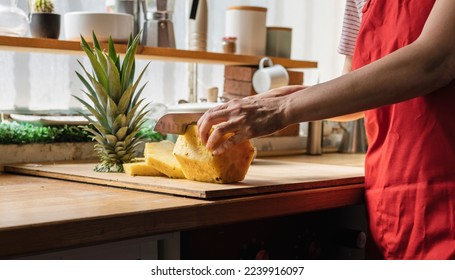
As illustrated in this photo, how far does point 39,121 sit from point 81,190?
66 cm

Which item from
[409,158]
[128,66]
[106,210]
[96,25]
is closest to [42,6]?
[96,25]

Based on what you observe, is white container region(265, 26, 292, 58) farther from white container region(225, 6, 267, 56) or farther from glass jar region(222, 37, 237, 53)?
glass jar region(222, 37, 237, 53)

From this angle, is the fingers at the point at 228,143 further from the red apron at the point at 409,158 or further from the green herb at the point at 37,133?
the green herb at the point at 37,133

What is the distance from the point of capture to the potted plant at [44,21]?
2.12 metres

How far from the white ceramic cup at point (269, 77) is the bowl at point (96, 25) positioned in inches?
23.1

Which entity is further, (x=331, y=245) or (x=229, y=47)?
(x=229, y=47)

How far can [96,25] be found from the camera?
7.13 ft

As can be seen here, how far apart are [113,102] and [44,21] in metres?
0.48

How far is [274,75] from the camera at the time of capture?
101 inches

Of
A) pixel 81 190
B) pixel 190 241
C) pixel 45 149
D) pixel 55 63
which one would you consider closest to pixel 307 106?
pixel 190 241

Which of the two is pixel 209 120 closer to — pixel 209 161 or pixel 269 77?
pixel 209 161

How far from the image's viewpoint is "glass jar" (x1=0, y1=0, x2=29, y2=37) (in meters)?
2.05

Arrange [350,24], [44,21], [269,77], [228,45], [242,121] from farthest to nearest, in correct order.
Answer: [228,45]
[269,77]
[44,21]
[350,24]
[242,121]
